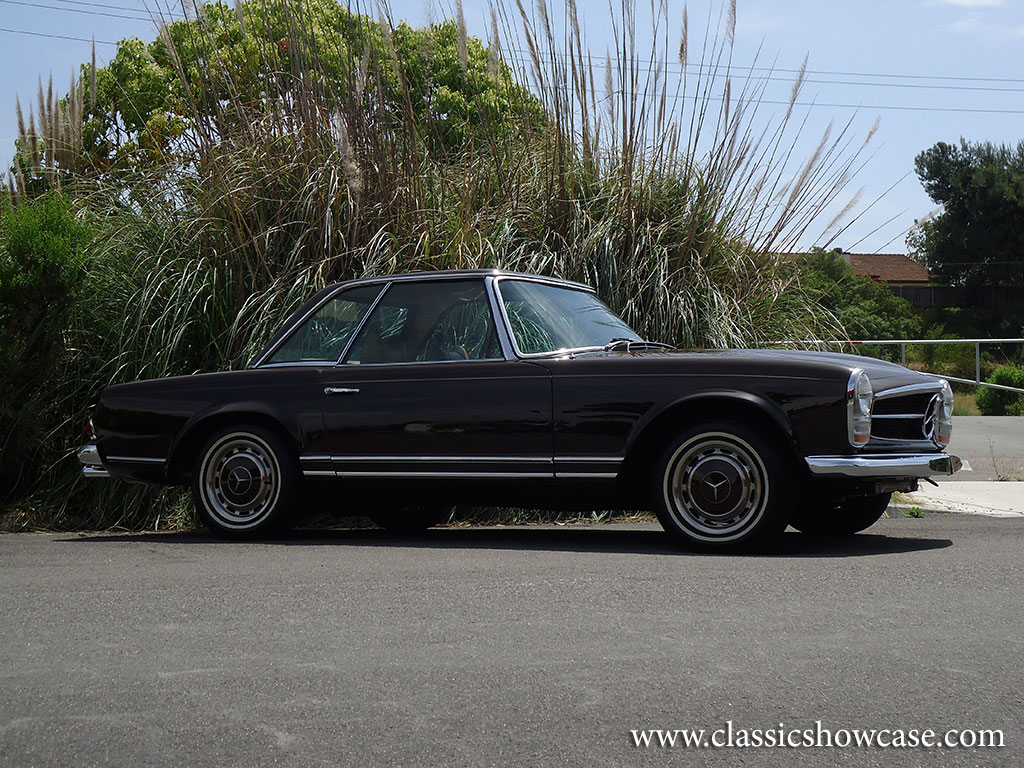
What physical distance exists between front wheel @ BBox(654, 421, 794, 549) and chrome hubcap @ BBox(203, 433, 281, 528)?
225 centimetres

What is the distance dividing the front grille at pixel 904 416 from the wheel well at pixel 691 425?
0.45 metres

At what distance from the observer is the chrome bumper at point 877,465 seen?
5.78 metres

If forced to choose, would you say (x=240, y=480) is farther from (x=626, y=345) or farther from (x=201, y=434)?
(x=626, y=345)

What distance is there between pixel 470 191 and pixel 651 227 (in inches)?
53.7

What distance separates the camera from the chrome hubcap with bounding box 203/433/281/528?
700cm

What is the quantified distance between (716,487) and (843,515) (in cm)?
125

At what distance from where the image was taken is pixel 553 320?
693 centimetres

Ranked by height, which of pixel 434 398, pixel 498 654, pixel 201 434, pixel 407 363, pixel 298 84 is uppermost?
pixel 298 84

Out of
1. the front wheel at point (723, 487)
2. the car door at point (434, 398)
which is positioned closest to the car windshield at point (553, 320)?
the car door at point (434, 398)

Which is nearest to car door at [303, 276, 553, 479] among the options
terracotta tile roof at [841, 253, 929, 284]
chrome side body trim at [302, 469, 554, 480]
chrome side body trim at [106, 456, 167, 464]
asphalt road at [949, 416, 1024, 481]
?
chrome side body trim at [302, 469, 554, 480]

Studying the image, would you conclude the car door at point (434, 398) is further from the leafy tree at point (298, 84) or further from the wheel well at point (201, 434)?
the leafy tree at point (298, 84)

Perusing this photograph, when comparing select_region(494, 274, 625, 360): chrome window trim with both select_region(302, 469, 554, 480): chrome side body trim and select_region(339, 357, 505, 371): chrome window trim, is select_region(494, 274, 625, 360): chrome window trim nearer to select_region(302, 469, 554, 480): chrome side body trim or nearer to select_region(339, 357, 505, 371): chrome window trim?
select_region(339, 357, 505, 371): chrome window trim

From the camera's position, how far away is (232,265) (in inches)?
341

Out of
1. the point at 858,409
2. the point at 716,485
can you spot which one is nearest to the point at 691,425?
the point at 716,485
